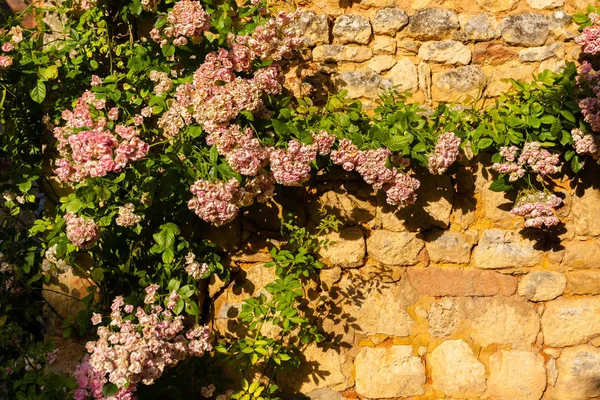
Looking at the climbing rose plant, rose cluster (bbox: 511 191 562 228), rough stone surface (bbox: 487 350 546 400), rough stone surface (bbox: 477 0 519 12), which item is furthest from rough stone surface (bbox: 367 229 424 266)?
rough stone surface (bbox: 477 0 519 12)

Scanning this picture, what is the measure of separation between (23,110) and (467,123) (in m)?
1.94

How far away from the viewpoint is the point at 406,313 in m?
3.13

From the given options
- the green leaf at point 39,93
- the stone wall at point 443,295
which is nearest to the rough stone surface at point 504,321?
the stone wall at point 443,295

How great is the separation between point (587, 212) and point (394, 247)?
0.84 m

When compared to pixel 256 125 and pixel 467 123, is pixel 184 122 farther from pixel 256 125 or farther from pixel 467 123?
pixel 467 123

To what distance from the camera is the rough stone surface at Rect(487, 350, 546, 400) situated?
3.11m

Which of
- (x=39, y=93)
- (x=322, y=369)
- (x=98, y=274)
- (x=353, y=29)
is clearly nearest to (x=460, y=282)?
(x=322, y=369)

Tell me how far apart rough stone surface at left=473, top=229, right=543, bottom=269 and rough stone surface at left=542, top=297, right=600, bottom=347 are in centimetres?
23

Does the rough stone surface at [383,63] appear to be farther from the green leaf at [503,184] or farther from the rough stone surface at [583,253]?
the rough stone surface at [583,253]

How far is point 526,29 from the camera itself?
121 inches

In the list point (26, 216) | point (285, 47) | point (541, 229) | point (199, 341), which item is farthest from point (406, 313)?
point (26, 216)

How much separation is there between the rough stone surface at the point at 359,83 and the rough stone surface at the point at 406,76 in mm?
79

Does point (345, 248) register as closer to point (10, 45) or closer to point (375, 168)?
point (375, 168)

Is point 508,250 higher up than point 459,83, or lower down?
lower down
